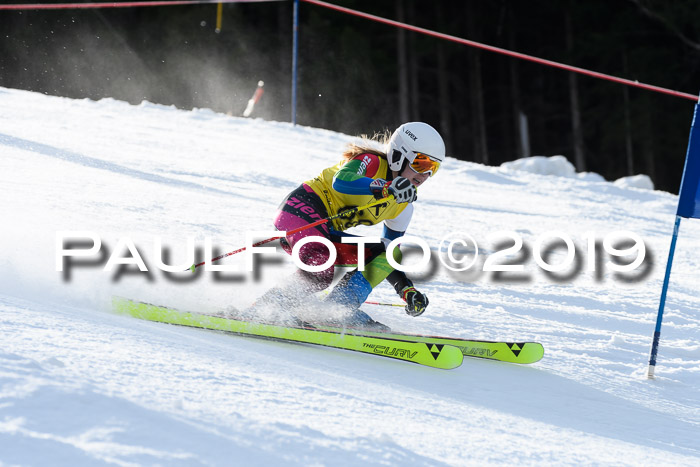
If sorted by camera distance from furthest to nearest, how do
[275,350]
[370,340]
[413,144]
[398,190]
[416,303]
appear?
[413,144], [416,303], [398,190], [370,340], [275,350]

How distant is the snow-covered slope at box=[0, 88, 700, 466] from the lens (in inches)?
73.4

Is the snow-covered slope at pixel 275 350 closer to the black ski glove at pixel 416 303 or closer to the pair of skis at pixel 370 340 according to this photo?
the pair of skis at pixel 370 340

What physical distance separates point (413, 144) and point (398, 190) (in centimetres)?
33

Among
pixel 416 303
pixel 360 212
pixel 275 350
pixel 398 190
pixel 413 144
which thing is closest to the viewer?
pixel 275 350

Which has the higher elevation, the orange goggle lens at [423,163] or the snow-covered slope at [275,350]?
the orange goggle lens at [423,163]

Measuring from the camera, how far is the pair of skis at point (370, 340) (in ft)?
10.5

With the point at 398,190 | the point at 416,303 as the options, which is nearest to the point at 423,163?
the point at 398,190

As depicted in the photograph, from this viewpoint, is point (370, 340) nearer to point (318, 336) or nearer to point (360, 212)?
point (318, 336)

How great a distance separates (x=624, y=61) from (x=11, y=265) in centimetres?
2070

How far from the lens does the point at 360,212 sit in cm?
382

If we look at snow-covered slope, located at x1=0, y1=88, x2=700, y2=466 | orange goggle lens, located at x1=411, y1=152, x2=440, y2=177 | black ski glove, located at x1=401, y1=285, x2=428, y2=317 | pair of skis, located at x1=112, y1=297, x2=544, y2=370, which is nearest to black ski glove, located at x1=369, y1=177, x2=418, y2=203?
orange goggle lens, located at x1=411, y1=152, x2=440, y2=177

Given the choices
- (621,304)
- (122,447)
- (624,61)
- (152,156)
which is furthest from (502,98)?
(122,447)

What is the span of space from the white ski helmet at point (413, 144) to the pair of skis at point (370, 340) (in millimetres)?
803

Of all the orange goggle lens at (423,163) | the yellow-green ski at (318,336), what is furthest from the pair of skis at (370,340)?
the orange goggle lens at (423,163)
